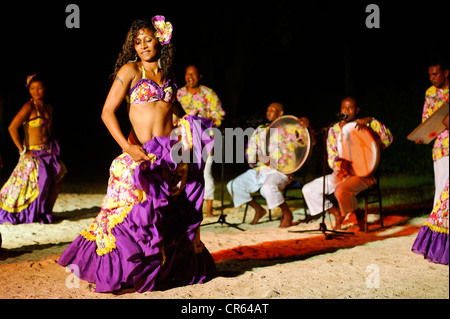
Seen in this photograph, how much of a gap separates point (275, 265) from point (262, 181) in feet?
7.93

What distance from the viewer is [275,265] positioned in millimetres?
5473

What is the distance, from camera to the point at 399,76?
70.1 feet

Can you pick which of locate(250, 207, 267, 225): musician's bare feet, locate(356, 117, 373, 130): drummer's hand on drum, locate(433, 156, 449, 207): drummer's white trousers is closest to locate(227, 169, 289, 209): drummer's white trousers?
locate(250, 207, 267, 225): musician's bare feet

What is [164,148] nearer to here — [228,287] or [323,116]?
[228,287]

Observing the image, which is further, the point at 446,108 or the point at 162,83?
the point at 446,108

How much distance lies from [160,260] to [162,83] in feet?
5.15

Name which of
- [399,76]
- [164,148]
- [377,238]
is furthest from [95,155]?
[164,148]

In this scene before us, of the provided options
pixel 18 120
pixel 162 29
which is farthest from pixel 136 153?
pixel 18 120

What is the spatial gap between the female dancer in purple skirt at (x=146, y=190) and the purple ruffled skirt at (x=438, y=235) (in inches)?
99.7

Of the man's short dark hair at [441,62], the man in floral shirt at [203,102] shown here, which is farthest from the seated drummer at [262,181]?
the man's short dark hair at [441,62]

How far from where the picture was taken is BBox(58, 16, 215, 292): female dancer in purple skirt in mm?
4285

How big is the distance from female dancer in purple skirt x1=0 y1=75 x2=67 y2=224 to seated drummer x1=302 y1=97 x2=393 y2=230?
13.3 ft

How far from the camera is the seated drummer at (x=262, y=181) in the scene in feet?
24.9

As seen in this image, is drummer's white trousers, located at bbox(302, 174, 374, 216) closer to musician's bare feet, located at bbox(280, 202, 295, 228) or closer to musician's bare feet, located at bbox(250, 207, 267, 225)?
musician's bare feet, located at bbox(280, 202, 295, 228)
